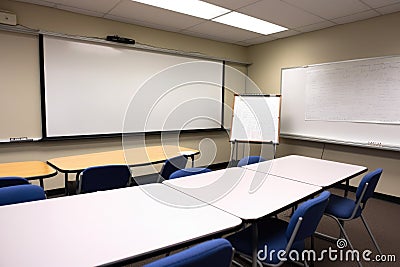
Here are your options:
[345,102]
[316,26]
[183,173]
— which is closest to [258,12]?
[316,26]

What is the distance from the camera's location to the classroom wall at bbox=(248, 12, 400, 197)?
3518 mm

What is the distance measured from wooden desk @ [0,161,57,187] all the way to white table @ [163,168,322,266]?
122 cm

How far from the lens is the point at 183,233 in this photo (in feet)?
3.86

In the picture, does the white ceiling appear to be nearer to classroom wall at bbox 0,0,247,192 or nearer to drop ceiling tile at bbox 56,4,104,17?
drop ceiling tile at bbox 56,4,104,17

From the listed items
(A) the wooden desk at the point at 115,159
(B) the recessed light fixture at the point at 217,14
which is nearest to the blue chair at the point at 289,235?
(A) the wooden desk at the point at 115,159

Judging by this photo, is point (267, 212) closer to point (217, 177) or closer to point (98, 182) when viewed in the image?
point (217, 177)

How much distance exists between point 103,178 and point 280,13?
3.03 metres

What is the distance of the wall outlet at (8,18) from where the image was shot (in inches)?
115

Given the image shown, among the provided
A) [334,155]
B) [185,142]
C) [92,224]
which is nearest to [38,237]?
[92,224]

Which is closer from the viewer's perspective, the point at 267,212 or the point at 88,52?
the point at 267,212

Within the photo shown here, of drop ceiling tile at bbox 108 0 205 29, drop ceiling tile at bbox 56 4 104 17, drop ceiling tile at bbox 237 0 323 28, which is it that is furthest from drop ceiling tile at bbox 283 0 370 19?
drop ceiling tile at bbox 56 4 104 17

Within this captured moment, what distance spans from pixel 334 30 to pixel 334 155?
1.96 m

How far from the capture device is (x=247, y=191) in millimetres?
1765

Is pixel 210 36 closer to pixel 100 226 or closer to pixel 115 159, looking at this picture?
pixel 115 159
